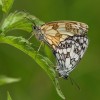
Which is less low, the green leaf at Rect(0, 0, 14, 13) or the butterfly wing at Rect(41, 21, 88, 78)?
the green leaf at Rect(0, 0, 14, 13)

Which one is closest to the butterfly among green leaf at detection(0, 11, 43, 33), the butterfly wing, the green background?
the butterfly wing

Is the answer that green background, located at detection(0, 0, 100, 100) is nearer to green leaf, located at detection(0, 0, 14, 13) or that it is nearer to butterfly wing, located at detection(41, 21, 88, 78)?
butterfly wing, located at detection(41, 21, 88, 78)

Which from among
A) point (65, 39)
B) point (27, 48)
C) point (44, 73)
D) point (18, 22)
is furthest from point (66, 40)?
point (44, 73)

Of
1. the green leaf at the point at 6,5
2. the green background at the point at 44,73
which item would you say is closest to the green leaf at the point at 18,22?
the green leaf at the point at 6,5

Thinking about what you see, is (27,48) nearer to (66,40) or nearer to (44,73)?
(66,40)

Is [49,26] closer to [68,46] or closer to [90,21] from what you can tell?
[68,46]

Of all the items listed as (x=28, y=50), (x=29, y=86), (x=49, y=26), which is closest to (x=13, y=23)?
(x=28, y=50)
